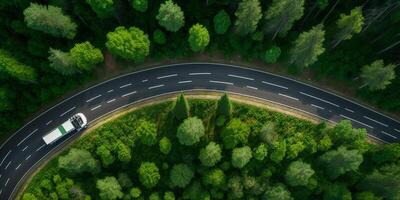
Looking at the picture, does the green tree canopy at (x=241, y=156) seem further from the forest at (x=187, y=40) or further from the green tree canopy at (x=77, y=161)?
the green tree canopy at (x=77, y=161)

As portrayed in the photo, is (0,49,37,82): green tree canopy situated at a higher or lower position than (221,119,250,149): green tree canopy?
higher

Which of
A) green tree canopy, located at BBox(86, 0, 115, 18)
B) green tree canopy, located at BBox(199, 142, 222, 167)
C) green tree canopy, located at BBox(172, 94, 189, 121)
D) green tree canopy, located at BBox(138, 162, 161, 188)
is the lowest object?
green tree canopy, located at BBox(138, 162, 161, 188)

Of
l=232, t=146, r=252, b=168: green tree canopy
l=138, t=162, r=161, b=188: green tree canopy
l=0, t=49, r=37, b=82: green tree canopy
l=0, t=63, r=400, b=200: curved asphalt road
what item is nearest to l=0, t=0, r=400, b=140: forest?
l=0, t=49, r=37, b=82: green tree canopy

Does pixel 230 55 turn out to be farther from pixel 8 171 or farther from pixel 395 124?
pixel 8 171

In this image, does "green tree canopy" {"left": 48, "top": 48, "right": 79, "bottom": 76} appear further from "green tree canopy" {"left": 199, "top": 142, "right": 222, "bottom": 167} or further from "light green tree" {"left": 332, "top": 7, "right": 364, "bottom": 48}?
"light green tree" {"left": 332, "top": 7, "right": 364, "bottom": 48}

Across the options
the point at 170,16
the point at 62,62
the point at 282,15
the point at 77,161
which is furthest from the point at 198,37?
the point at 77,161

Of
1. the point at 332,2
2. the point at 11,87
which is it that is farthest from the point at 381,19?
the point at 11,87

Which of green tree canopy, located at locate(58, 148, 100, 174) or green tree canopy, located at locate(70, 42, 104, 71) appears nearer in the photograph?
green tree canopy, located at locate(70, 42, 104, 71)
